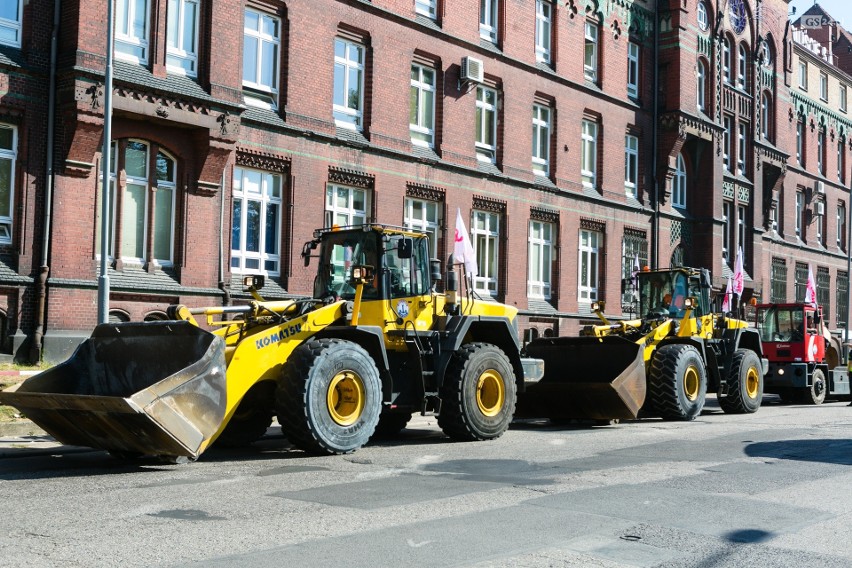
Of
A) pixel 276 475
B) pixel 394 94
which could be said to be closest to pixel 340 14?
pixel 394 94

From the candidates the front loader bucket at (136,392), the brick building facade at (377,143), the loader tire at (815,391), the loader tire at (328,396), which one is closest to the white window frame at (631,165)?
the brick building facade at (377,143)

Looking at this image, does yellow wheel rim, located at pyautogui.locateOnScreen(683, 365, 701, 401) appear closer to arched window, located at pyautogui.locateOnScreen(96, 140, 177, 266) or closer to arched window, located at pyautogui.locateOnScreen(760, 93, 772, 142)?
arched window, located at pyautogui.locateOnScreen(96, 140, 177, 266)

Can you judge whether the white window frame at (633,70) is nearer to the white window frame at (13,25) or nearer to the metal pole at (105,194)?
the white window frame at (13,25)

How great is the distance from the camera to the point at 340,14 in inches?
993

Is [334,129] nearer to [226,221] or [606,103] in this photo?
[226,221]

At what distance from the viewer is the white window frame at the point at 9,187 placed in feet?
63.7

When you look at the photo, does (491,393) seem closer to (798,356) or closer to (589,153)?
(798,356)

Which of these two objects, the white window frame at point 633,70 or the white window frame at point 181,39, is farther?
the white window frame at point 633,70

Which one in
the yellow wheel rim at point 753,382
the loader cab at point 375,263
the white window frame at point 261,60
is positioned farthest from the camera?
the white window frame at point 261,60

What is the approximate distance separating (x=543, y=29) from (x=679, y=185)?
9668 millimetres

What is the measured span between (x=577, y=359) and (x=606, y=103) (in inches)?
714

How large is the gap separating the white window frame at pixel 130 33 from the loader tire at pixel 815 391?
17.7 metres

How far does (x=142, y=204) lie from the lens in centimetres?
2136

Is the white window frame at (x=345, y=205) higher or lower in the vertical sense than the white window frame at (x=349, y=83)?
lower
